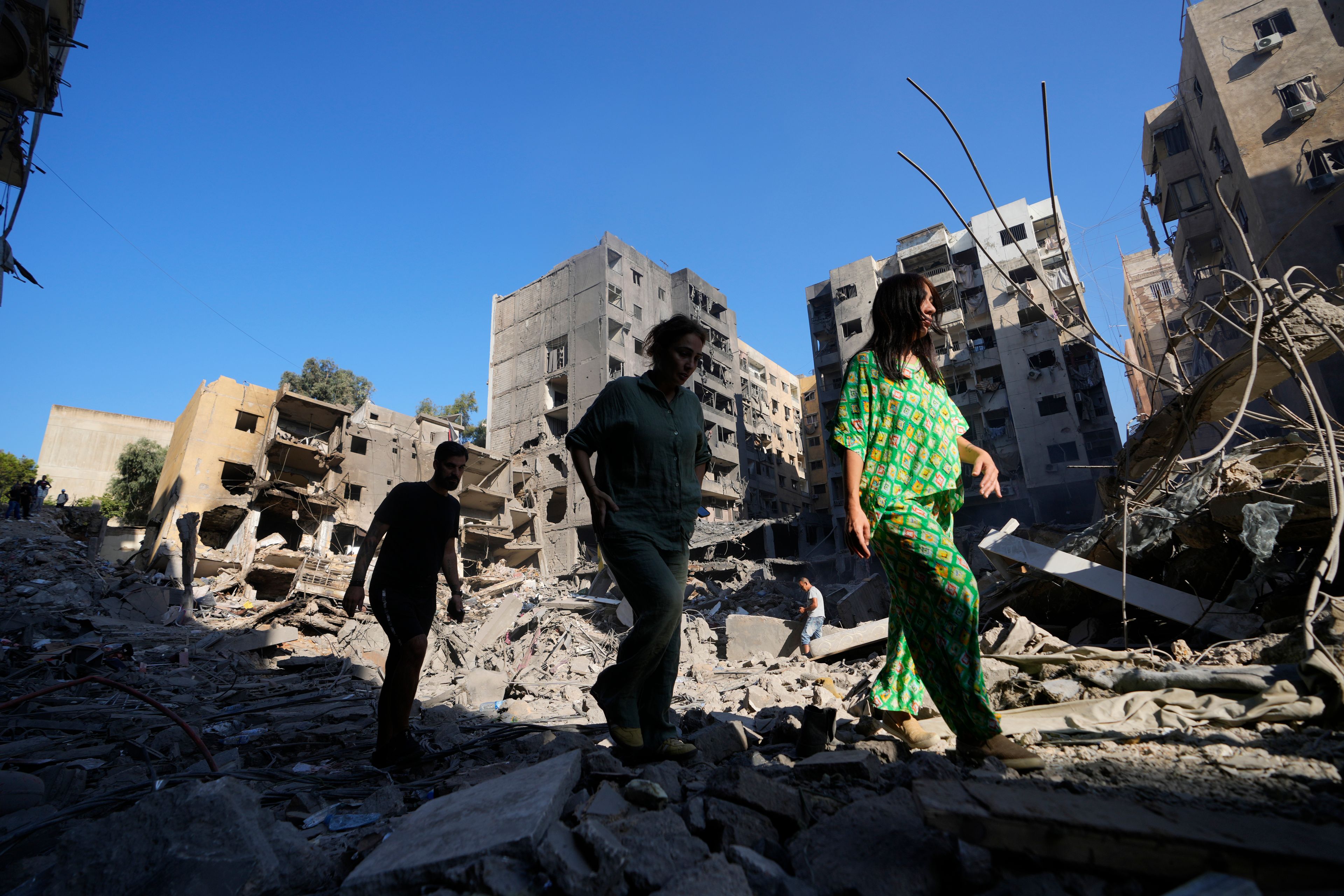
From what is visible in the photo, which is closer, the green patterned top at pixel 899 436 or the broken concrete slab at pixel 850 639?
the green patterned top at pixel 899 436

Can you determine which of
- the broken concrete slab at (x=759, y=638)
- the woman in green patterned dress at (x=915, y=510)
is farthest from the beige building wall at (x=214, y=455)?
the woman in green patterned dress at (x=915, y=510)

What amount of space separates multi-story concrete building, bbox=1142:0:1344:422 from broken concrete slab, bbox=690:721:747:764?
19.3 metres

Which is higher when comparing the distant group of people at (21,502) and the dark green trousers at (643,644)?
the distant group of people at (21,502)

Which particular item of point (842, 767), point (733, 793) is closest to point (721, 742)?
point (842, 767)

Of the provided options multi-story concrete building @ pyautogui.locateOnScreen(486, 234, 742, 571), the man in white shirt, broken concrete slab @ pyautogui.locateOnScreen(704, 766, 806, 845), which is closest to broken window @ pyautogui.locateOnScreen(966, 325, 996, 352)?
multi-story concrete building @ pyautogui.locateOnScreen(486, 234, 742, 571)

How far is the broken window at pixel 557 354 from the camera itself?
35.8 meters

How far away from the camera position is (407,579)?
10.8 ft

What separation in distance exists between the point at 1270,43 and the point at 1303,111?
9.50 feet

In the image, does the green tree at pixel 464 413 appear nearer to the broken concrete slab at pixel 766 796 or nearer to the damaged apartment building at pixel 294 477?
the damaged apartment building at pixel 294 477

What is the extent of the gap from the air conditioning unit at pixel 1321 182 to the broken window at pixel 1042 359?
14137 mm

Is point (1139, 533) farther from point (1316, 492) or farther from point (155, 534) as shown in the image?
point (155, 534)

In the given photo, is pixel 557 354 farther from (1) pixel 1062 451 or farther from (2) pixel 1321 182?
(2) pixel 1321 182

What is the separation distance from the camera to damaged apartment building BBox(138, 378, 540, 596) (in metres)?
25.4

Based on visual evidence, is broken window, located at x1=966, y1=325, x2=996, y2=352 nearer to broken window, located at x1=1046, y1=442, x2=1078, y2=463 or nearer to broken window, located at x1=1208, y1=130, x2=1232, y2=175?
broken window, located at x1=1046, y1=442, x2=1078, y2=463
